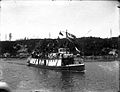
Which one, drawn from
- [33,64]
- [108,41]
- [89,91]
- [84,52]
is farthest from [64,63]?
[108,41]

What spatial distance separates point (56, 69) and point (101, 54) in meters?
108

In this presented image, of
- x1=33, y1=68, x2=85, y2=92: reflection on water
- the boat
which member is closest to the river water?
x1=33, y1=68, x2=85, y2=92: reflection on water

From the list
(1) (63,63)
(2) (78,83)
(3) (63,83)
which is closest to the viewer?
(3) (63,83)

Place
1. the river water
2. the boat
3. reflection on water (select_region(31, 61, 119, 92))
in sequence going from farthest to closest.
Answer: the boat < reflection on water (select_region(31, 61, 119, 92)) < the river water

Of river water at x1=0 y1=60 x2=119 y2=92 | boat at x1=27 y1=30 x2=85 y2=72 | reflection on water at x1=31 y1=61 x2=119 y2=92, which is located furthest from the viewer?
boat at x1=27 y1=30 x2=85 y2=72

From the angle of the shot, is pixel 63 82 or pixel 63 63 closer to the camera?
pixel 63 82

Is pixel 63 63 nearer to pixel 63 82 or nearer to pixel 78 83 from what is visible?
pixel 63 82

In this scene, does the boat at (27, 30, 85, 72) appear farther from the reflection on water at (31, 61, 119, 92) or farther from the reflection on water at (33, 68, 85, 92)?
the reflection on water at (33, 68, 85, 92)

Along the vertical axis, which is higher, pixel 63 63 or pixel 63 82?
pixel 63 63

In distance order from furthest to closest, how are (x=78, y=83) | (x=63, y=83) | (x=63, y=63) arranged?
(x=63, y=63) → (x=78, y=83) → (x=63, y=83)

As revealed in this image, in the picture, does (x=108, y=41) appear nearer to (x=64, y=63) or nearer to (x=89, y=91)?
(x=64, y=63)

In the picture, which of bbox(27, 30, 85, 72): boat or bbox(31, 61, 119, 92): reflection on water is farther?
bbox(27, 30, 85, 72): boat

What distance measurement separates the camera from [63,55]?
71625 mm

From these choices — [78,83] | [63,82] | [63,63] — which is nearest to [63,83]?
[63,82]
